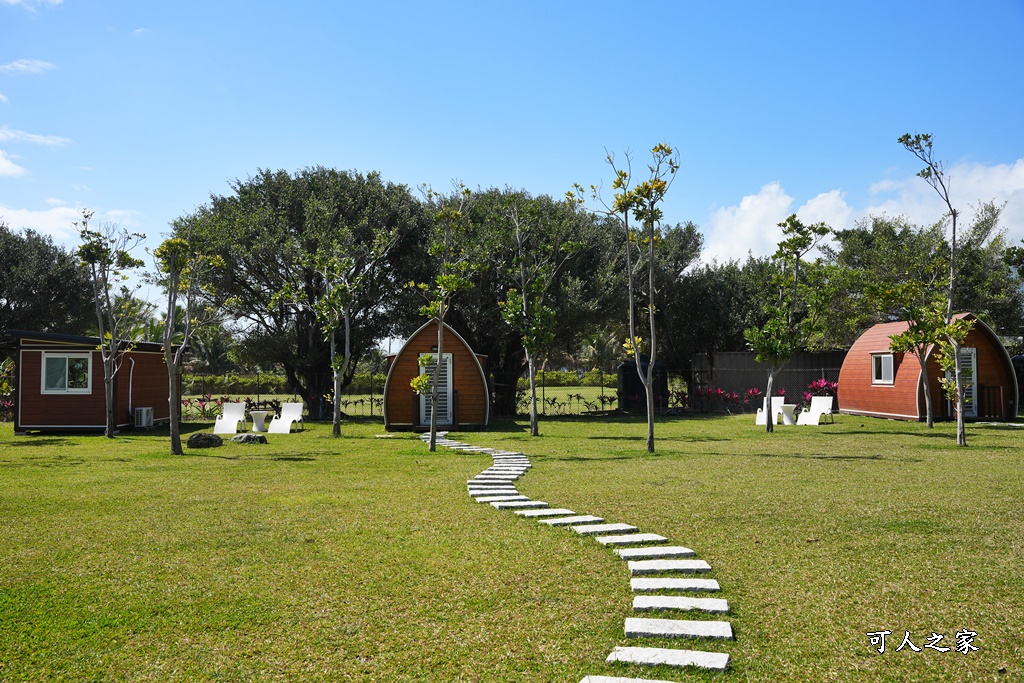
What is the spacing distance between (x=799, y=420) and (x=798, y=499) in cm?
1353

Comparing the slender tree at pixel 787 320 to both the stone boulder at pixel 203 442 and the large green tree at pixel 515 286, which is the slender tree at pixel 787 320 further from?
the stone boulder at pixel 203 442

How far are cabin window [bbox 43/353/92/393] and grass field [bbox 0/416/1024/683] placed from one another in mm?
9580

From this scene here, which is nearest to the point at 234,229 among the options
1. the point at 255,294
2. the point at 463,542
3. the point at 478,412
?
the point at 255,294

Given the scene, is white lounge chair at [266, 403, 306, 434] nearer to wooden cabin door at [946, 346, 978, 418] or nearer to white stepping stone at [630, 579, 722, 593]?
white stepping stone at [630, 579, 722, 593]

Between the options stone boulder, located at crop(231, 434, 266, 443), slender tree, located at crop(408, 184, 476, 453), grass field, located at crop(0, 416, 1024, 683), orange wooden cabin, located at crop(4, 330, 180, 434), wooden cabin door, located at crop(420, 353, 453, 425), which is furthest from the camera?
wooden cabin door, located at crop(420, 353, 453, 425)

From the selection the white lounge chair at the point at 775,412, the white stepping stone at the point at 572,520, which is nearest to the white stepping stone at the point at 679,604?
the white stepping stone at the point at 572,520

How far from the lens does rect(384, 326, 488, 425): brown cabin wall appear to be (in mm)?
21312

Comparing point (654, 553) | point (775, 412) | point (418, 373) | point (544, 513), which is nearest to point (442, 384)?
point (418, 373)

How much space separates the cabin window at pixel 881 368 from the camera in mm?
22703

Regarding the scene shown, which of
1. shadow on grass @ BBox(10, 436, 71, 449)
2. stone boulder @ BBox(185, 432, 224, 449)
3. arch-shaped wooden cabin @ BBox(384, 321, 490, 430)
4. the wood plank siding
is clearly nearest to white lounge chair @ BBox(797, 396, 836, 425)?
arch-shaped wooden cabin @ BBox(384, 321, 490, 430)

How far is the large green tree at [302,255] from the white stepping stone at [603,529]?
19144 mm

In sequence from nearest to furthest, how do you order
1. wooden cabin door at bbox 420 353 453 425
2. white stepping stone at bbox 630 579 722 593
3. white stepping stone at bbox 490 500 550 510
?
white stepping stone at bbox 630 579 722 593 < white stepping stone at bbox 490 500 550 510 < wooden cabin door at bbox 420 353 453 425

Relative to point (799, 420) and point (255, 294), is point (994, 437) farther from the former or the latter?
point (255, 294)

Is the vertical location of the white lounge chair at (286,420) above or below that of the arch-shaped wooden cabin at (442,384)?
below
